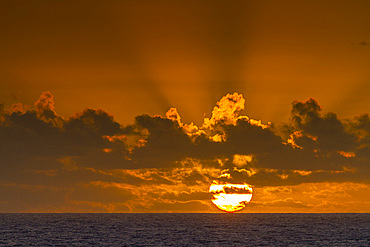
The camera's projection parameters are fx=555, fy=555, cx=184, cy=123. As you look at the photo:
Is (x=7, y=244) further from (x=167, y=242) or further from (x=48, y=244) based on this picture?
(x=167, y=242)

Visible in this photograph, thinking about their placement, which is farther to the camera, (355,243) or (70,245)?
(355,243)

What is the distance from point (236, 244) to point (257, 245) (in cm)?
547

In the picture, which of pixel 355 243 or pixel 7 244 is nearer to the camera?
pixel 7 244

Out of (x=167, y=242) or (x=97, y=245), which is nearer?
(x=97, y=245)

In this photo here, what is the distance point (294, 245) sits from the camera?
429 ft

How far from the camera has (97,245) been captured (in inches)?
4973

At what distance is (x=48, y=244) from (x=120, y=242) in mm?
17350

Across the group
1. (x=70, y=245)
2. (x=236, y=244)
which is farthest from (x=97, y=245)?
(x=236, y=244)

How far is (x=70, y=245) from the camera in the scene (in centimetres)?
12650

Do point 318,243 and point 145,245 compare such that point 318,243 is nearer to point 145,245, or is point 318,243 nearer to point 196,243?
point 196,243

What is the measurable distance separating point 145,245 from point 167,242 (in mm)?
11059

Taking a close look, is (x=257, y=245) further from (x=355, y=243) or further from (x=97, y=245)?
(x=97, y=245)

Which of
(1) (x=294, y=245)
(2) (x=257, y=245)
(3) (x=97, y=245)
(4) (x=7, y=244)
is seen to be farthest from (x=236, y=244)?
(4) (x=7, y=244)

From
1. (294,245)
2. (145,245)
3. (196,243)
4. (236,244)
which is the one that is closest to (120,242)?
(145,245)
